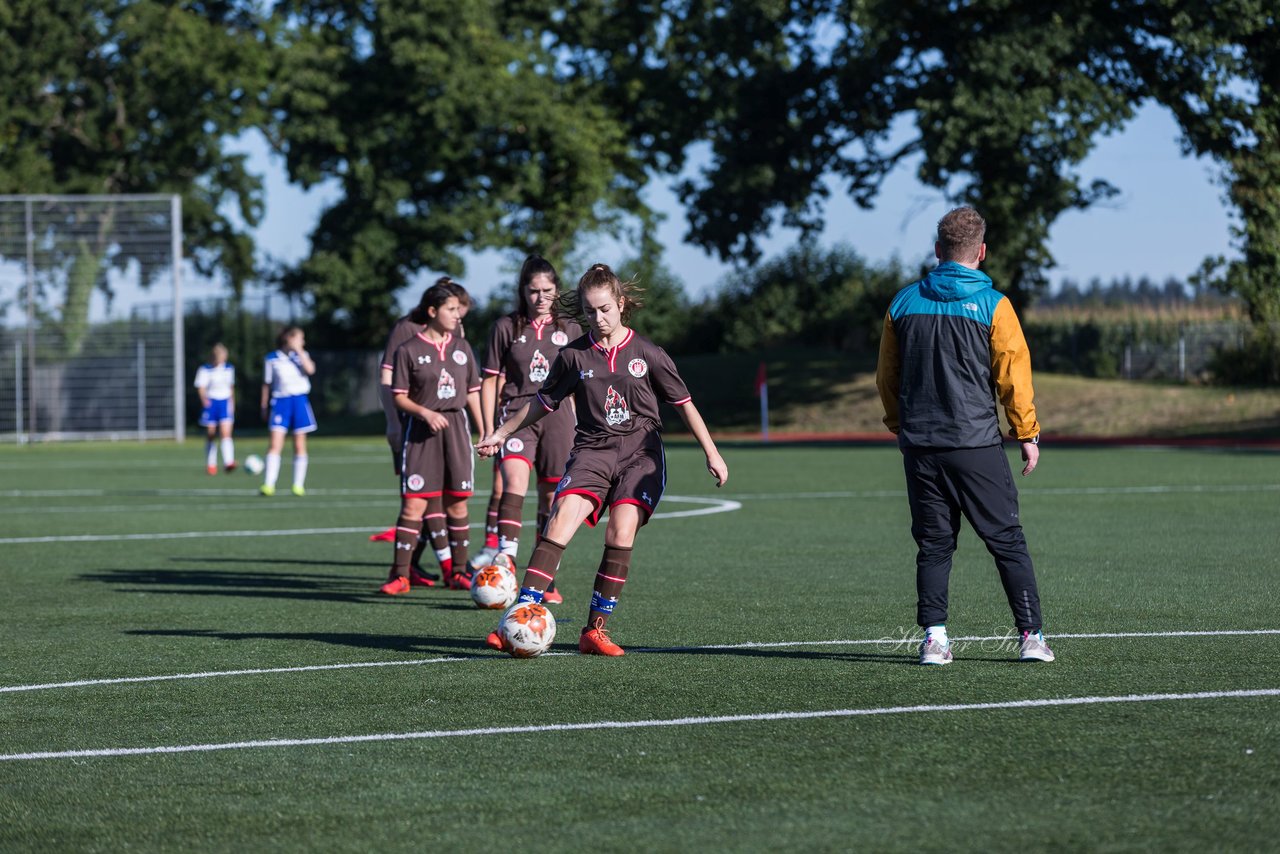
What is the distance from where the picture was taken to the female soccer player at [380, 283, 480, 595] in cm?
1113

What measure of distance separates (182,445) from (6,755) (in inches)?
1335

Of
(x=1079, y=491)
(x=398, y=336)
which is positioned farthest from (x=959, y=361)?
(x=1079, y=491)

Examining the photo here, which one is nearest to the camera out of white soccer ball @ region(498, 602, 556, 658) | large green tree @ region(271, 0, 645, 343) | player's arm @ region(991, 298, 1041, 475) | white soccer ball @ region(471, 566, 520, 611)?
player's arm @ region(991, 298, 1041, 475)

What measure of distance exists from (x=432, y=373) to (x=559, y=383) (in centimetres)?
319

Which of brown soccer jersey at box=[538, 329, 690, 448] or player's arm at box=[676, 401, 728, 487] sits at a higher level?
brown soccer jersey at box=[538, 329, 690, 448]

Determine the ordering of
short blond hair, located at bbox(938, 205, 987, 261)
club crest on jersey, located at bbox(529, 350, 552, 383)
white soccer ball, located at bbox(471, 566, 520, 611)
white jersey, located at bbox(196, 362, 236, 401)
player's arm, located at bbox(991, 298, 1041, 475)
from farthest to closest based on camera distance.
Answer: white jersey, located at bbox(196, 362, 236, 401) → club crest on jersey, located at bbox(529, 350, 552, 383) → white soccer ball, located at bbox(471, 566, 520, 611) → short blond hair, located at bbox(938, 205, 987, 261) → player's arm, located at bbox(991, 298, 1041, 475)

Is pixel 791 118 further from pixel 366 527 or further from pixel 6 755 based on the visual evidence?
pixel 6 755

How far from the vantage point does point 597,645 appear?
7855 millimetres

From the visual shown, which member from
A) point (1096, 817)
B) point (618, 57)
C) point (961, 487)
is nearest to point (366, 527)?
point (961, 487)

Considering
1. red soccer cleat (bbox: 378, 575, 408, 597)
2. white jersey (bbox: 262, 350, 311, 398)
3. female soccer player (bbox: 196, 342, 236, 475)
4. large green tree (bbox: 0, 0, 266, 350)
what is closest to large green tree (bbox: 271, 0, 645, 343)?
large green tree (bbox: 0, 0, 266, 350)

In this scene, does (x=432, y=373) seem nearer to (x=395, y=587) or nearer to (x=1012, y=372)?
(x=395, y=587)

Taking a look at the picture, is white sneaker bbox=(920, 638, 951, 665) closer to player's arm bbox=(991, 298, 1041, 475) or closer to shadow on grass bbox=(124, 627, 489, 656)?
player's arm bbox=(991, 298, 1041, 475)

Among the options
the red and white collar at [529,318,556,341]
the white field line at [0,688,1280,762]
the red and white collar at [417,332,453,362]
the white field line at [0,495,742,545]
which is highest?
the red and white collar at [529,318,556,341]

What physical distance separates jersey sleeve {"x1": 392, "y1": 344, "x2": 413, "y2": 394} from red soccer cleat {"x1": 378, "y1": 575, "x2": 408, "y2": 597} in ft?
4.09
